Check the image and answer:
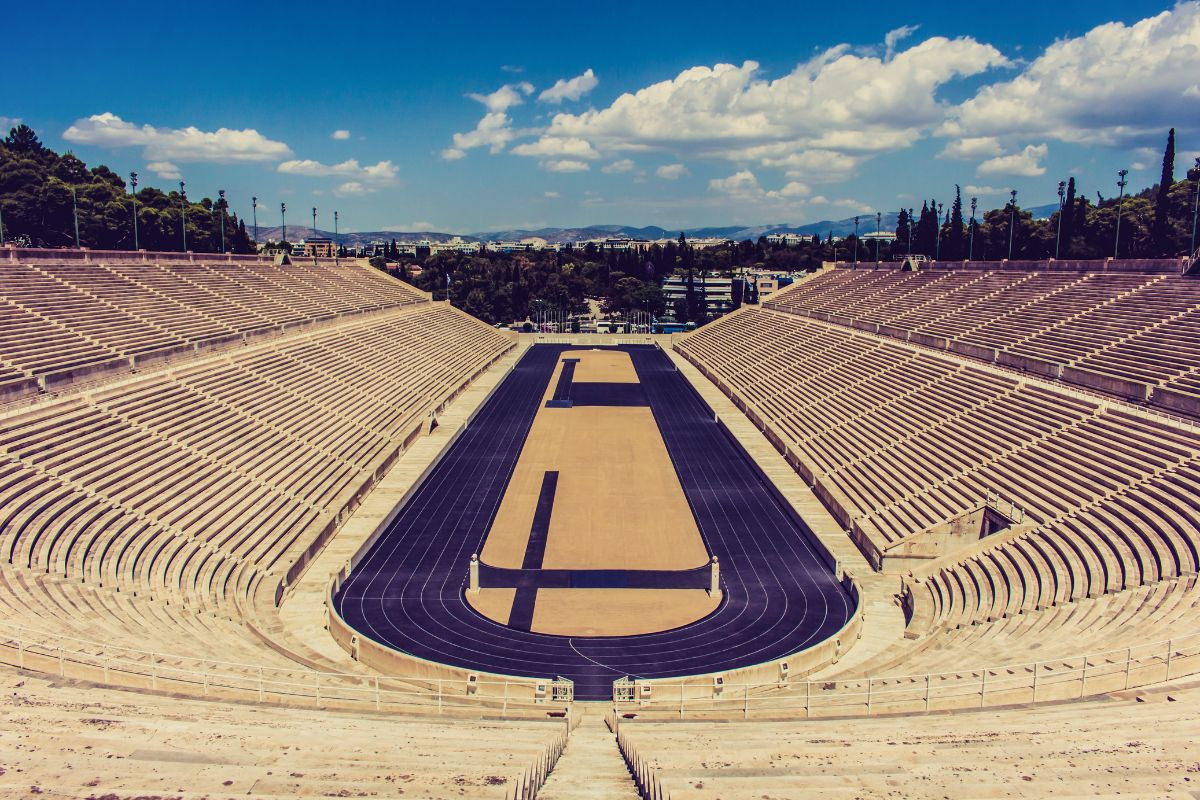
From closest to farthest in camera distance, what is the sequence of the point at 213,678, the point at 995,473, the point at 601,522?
the point at 213,678, the point at 995,473, the point at 601,522

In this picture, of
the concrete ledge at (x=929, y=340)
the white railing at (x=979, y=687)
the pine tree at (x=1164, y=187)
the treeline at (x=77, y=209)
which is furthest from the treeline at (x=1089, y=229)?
the treeline at (x=77, y=209)

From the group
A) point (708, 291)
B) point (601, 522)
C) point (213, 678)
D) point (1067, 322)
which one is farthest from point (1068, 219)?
point (213, 678)

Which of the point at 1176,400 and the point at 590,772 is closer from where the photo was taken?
the point at 590,772

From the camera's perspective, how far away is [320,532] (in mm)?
22094

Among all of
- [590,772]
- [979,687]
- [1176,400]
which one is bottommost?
[590,772]

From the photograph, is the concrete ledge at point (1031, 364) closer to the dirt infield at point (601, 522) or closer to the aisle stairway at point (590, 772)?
the dirt infield at point (601, 522)

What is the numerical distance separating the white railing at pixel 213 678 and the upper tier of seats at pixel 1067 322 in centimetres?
2065

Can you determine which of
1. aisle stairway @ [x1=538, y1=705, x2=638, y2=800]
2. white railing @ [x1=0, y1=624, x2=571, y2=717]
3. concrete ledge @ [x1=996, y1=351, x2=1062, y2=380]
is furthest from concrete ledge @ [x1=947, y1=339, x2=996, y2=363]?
aisle stairway @ [x1=538, y1=705, x2=638, y2=800]

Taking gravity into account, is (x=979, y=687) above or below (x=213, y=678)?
above

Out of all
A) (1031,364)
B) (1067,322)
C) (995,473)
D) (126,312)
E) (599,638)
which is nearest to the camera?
(599,638)

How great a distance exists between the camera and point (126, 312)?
106ft

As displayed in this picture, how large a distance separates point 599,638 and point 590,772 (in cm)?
718

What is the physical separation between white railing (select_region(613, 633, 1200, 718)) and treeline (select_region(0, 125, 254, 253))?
58.1 m

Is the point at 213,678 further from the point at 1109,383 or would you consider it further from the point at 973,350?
the point at 973,350
